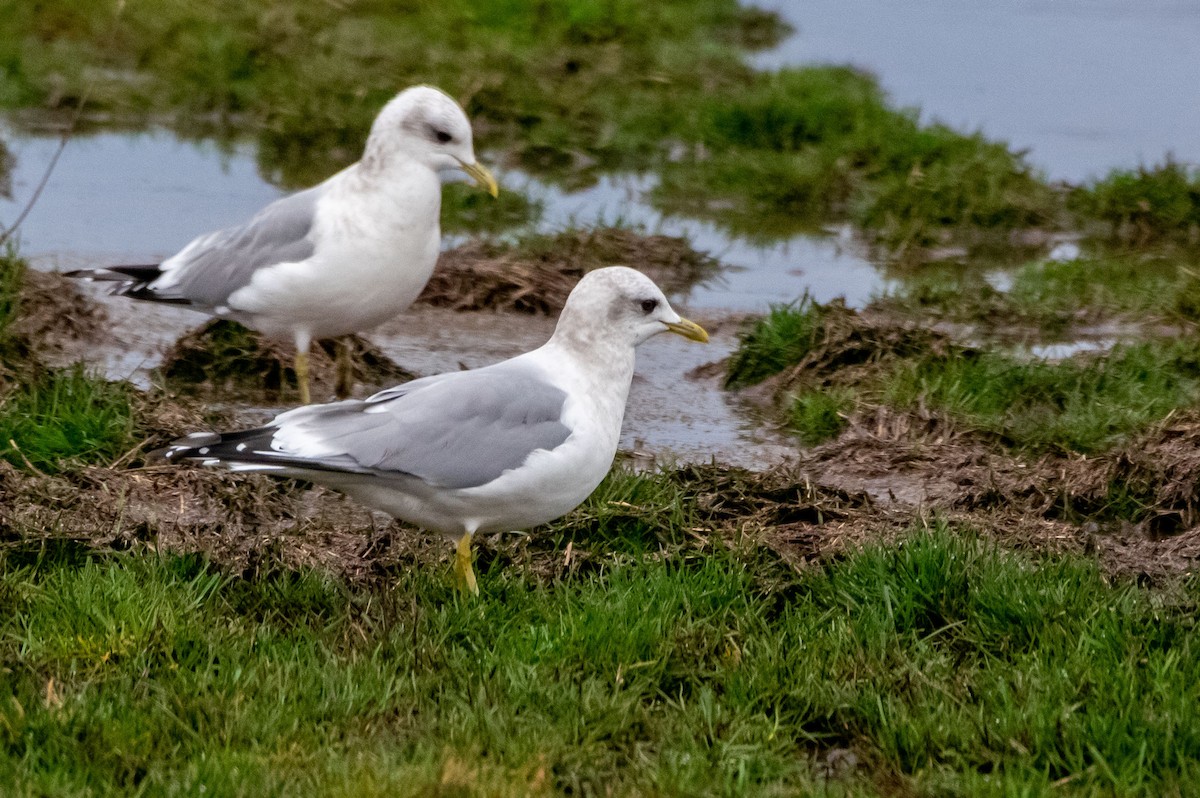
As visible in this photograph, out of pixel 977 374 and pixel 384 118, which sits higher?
pixel 384 118

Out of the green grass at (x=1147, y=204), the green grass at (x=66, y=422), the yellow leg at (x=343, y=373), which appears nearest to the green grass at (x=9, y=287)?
the green grass at (x=66, y=422)

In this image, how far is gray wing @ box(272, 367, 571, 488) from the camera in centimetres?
471

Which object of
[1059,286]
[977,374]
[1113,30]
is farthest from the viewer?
[1113,30]

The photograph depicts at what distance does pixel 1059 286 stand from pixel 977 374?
1979 millimetres

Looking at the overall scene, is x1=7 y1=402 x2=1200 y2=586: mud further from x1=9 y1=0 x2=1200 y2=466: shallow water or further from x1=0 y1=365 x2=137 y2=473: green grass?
x1=9 y1=0 x2=1200 y2=466: shallow water

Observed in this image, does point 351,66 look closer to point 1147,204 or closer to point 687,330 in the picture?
point 1147,204

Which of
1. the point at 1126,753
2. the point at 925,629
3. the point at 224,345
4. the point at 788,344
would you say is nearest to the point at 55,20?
the point at 224,345

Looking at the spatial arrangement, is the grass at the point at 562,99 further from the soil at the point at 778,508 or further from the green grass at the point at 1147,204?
the soil at the point at 778,508

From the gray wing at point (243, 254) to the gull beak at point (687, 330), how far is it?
1.80 meters

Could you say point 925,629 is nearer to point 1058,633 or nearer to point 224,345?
point 1058,633

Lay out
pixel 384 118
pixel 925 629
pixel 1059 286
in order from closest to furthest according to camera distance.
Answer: pixel 925 629 → pixel 384 118 → pixel 1059 286

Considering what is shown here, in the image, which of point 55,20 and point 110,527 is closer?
point 110,527

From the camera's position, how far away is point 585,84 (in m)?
12.7

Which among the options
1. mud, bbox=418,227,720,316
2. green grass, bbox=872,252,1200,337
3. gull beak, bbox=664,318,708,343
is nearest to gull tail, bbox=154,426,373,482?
gull beak, bbox=664,318,708,343
